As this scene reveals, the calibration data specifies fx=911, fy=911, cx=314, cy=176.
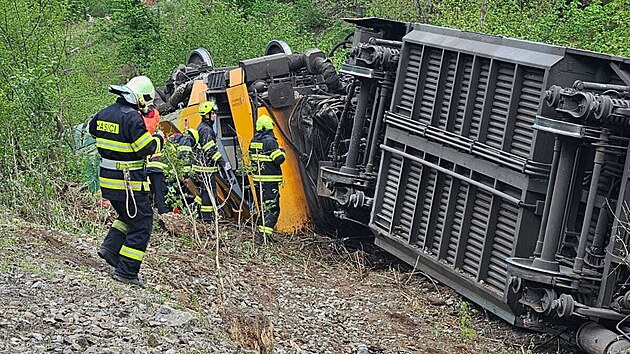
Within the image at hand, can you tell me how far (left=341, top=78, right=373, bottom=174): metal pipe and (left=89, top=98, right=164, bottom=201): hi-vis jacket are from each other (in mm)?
2575

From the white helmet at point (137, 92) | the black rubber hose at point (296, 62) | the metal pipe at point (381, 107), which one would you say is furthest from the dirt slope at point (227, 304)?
the black rubber hose at point (296, 62)

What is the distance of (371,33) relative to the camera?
31.2 ft

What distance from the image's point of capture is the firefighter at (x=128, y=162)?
23.0 ft

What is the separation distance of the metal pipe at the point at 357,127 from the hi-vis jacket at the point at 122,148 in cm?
258

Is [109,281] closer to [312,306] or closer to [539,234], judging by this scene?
[312,306]

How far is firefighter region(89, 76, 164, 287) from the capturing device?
7.00m

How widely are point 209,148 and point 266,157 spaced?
95cm

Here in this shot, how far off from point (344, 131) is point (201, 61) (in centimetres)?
447

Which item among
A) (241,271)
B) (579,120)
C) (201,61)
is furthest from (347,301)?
(201,61)

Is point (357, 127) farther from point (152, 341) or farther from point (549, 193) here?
point (152, 341)

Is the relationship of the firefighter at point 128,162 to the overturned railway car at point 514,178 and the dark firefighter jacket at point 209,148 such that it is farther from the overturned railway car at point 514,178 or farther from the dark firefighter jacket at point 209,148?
the dark firefighter jacket at point 209,148

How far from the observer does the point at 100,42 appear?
23.9 metres

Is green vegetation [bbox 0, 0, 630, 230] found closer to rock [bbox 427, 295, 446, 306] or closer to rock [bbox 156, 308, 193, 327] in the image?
rock [bbox 156, 308, 193, 327]

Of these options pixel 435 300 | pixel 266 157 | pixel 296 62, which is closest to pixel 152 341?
pixel 435 300
